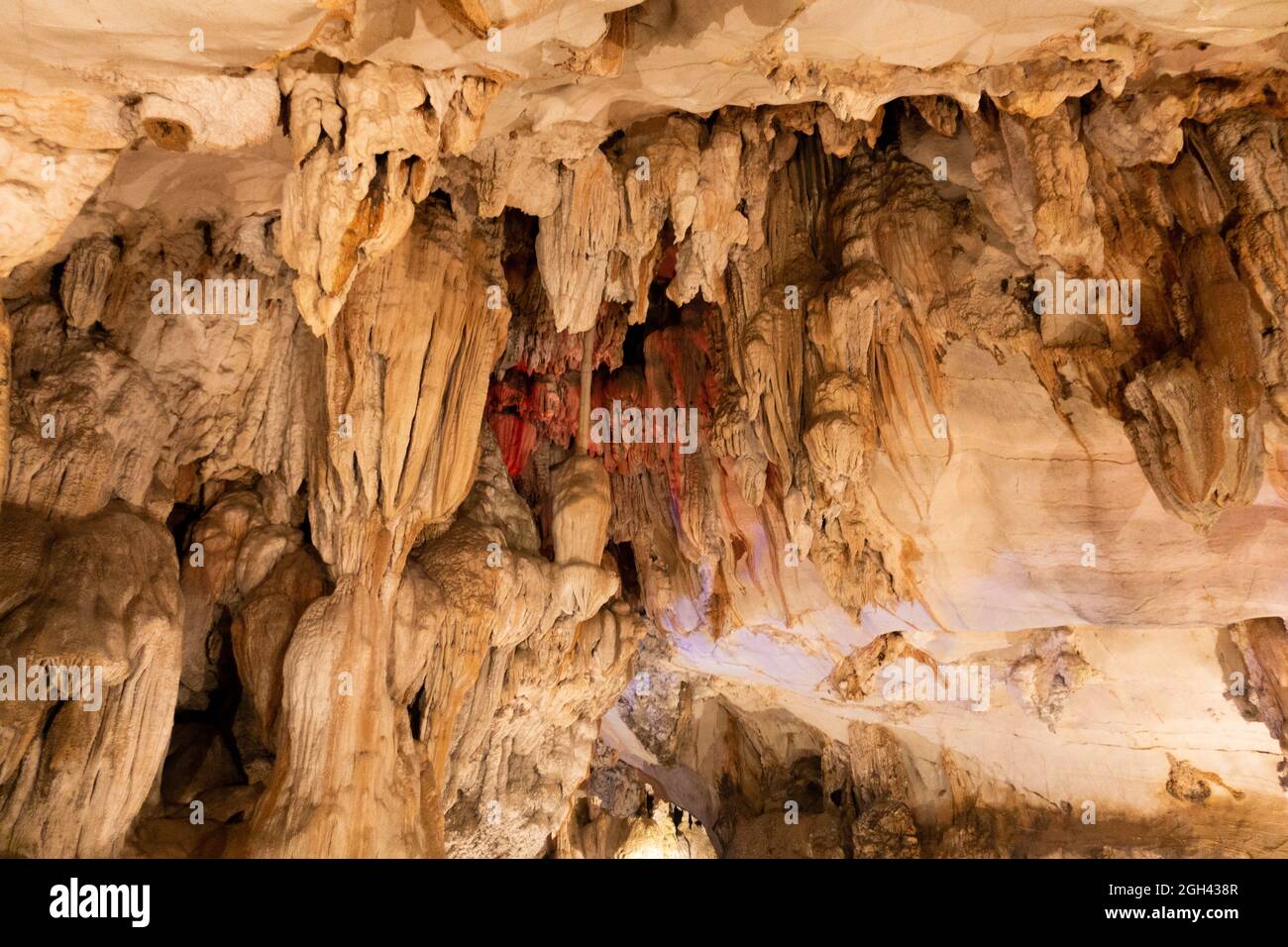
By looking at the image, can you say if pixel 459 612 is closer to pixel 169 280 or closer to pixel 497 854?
pixel 169 280

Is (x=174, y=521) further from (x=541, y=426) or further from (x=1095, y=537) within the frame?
(x=1095, y=537)

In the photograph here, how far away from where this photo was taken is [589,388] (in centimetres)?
744

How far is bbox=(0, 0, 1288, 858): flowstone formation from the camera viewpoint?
11.6ft

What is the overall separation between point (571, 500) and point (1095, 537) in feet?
12.1

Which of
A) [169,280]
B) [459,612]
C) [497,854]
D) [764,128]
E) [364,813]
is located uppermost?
[764,128]

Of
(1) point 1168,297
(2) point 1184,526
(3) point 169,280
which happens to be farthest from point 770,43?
(2) point 1184,526

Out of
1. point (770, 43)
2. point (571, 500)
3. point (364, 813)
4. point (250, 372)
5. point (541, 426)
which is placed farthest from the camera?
point (541, 426)

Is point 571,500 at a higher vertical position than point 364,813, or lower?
higher

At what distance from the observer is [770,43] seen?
367 centimetres

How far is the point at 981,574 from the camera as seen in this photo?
6.80 meters

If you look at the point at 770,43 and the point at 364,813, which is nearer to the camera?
the point at 770,43

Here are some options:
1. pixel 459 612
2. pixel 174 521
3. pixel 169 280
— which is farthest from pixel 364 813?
pixel 169 280

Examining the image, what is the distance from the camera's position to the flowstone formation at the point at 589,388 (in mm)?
3529

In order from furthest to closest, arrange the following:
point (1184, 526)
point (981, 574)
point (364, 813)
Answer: point (981, 574) < point (1184, 526) < point (364, 813)
